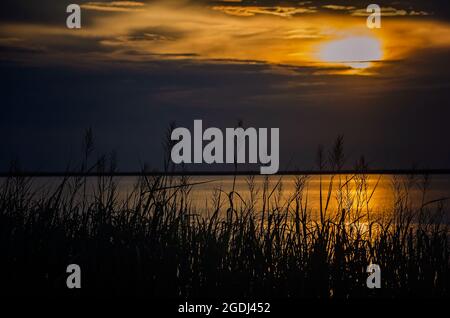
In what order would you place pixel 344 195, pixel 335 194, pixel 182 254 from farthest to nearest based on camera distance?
pixel 335 194 → pixel 344 195 → pixel 182 254

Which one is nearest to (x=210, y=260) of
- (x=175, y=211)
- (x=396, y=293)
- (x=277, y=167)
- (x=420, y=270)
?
(x=175, y=211)

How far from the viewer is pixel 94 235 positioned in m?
6.05

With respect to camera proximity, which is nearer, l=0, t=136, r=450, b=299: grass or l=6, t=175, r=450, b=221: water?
l=0, t=136, r=450, b=299: grass

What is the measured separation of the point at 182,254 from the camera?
6.17 metres

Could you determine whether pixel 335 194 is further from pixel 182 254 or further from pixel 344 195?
pixel 182 254

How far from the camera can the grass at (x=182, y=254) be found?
5.64m

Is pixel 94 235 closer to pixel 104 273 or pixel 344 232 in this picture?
pixel 104 273

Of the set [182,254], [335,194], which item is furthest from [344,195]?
[335,194]

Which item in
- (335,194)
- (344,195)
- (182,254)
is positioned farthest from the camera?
(335,194)

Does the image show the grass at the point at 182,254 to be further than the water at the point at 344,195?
No

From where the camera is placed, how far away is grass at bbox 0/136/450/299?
564cm

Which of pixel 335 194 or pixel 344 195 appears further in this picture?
pixel 335 194

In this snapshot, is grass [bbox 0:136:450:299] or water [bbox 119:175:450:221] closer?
grass [bbox 0:136:450:299]

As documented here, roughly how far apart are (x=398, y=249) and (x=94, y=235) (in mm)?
3143
